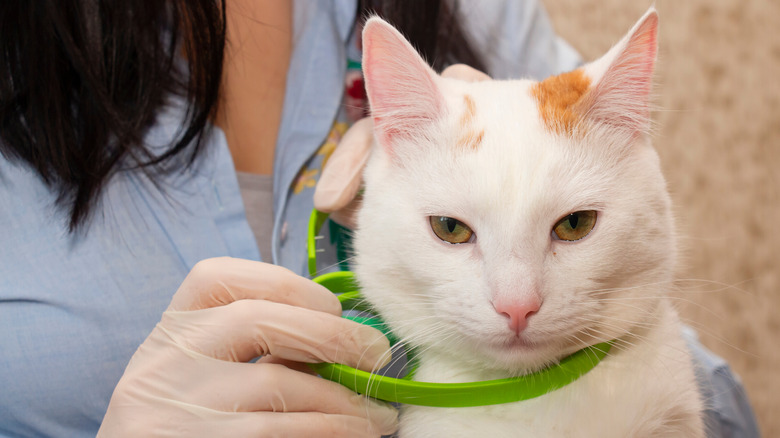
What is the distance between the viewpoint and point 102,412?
37.8 inches

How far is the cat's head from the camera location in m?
0.68

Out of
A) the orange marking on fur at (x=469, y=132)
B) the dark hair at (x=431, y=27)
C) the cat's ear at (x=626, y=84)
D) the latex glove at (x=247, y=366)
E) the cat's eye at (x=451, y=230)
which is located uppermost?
the dark hair at (x=431, y=27)

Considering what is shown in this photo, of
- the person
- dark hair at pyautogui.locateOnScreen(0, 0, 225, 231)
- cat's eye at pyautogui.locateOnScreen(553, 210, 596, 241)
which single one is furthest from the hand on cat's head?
cat's eye at pyautogui.locateOnScreen(553, 210, 596, 241)

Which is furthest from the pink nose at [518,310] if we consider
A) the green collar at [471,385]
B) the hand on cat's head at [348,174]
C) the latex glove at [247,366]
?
the hand on cat's head at [348,174]

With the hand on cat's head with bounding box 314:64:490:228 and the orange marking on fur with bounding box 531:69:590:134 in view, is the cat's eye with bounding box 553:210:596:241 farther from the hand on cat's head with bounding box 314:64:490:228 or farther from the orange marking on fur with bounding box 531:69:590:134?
the hand on cat's head with bounding box 314:64:490:228

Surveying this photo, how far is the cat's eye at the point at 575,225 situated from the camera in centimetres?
72

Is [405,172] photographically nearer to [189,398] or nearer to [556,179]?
[556,179]

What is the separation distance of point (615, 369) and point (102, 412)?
88cm

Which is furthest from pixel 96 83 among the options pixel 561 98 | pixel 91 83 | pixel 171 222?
pixel 561 98

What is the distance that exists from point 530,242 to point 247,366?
1.47 ft

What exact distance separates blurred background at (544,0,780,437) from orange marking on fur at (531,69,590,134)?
4.73 feet

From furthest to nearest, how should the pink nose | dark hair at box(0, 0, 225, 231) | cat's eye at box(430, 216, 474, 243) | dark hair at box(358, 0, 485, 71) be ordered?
dark hair at box(358, 0, 485, 71)
dark hair at box(0, 0, 225, 231)
cat's eye at box(430, 216, 474, 243)
the pink nose

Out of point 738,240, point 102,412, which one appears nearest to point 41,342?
point 102,412

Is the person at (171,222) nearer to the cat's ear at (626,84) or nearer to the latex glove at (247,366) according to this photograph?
the latex glove at (247,366)
